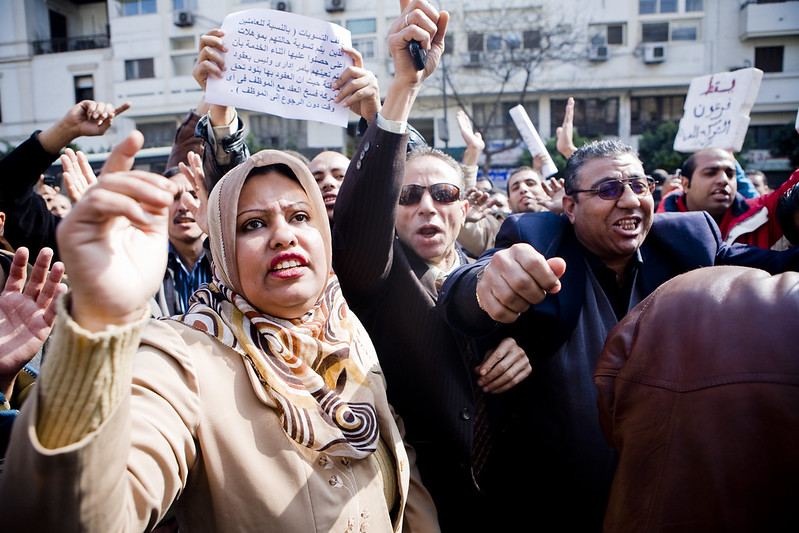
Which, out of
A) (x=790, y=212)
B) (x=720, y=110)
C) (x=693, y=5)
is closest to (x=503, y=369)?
(x=790, y=212)

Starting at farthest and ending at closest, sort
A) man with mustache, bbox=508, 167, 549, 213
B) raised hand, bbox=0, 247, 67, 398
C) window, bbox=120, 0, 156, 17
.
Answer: window, bbox=120, 0, 156, 17, man with mustache, bbox=508, 167, 549, 213, raised hand, bbox=0, 247, 67, 398

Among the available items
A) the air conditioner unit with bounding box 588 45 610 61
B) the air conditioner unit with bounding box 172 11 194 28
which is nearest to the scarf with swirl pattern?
the air conditioner unit with bounding box 588 45 610 61

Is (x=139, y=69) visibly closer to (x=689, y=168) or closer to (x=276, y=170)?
(x=689, y=168)

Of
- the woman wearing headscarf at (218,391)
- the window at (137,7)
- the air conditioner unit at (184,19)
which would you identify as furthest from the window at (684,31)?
the woman wearing headscarf at (218,391)

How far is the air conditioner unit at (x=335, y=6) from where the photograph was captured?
25.5 m

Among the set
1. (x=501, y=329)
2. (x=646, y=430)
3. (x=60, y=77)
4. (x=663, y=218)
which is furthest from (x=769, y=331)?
(x=60, y=77)

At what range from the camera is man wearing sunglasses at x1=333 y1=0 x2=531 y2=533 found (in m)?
1.75

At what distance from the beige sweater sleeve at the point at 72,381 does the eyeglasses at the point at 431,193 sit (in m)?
1.71

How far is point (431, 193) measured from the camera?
2.48m

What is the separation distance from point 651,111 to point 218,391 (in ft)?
88.7

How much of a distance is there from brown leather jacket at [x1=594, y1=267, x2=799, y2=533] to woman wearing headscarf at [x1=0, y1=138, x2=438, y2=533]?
749 mm

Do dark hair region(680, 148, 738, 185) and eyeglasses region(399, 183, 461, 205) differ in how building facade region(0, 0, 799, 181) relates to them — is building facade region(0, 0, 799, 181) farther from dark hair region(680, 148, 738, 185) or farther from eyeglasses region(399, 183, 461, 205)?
eyeglasses region(399, 183, 461, 205)

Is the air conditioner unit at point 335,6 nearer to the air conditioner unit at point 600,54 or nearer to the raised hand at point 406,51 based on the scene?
the air conditioner unit at point 600,54

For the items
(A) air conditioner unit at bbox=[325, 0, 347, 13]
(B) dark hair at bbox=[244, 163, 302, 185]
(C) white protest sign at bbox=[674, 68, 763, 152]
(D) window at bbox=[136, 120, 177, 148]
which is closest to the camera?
(B) dark hair at bbox=[244, 163, 302, 185]
